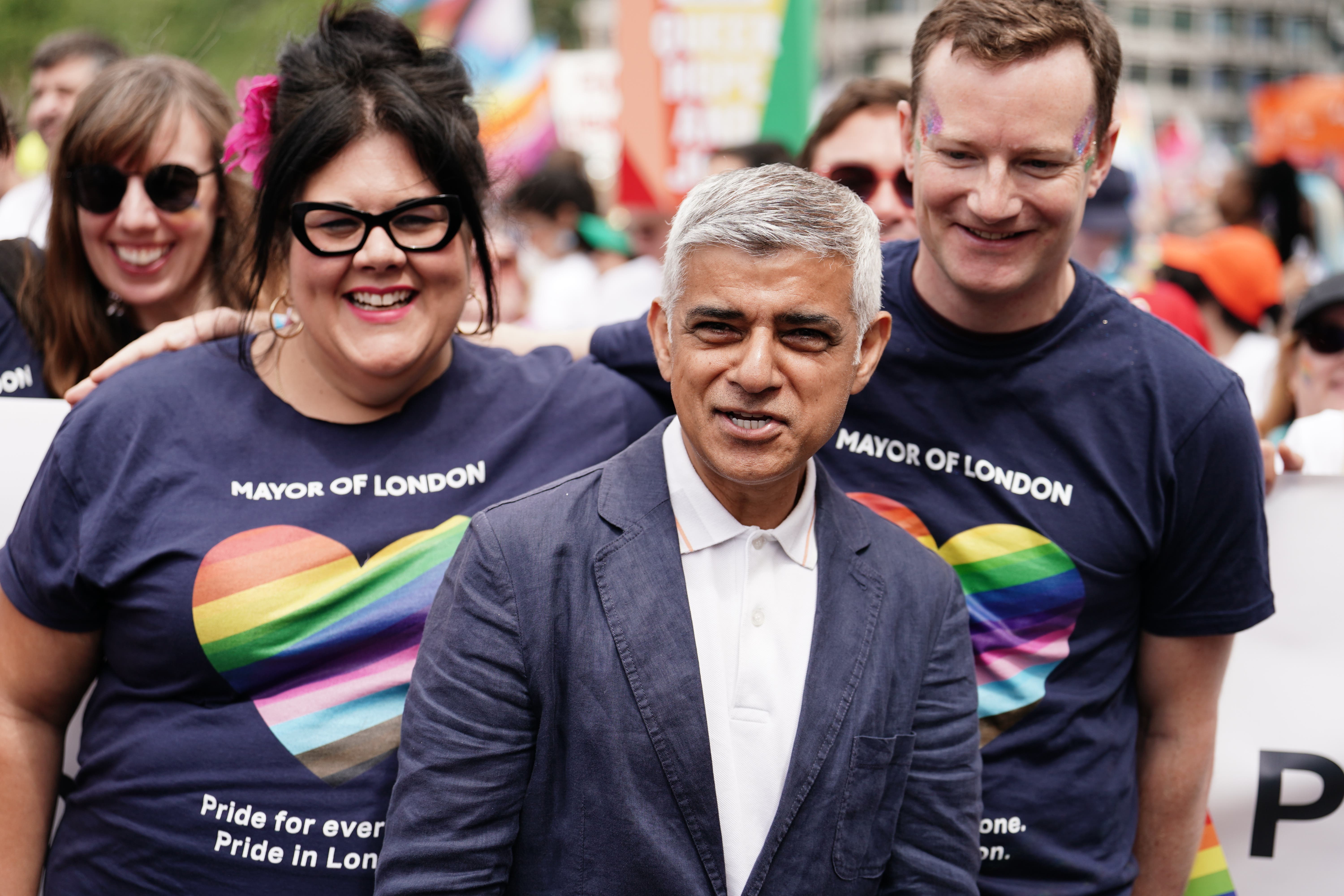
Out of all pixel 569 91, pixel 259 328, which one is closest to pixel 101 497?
pixel 259 328

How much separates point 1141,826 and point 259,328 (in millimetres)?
2362

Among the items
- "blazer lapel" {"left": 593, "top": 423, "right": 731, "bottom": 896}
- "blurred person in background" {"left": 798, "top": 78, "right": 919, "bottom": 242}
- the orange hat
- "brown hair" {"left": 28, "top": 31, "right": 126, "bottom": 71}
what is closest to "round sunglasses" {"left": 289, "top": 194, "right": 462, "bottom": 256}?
"blazer lapel" {"left": 593, "top": 423, "right": 731, "bottom": 896}

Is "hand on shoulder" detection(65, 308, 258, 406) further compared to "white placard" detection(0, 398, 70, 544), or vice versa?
"white placard" detection(0, 398, 70, 544)

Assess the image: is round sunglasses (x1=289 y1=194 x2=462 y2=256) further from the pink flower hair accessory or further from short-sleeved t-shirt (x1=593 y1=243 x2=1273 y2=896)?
short-sleeved t-shirt (x1=593 y1=243 x2=1273 y2=896)

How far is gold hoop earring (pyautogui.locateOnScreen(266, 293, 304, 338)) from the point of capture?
284 centimetres

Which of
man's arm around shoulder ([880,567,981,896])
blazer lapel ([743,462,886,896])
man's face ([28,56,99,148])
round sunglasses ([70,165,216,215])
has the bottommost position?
man's arm around shoulder ([880,567,981,896])

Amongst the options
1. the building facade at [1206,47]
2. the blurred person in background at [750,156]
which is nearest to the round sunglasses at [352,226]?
the blurred person in background at [750,156]

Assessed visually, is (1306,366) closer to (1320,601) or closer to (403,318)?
(1320,601)

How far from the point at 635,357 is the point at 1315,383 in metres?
2.63

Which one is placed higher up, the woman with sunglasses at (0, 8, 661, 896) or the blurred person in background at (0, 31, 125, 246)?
the blurred person in background at (0, 31, 125, 246)

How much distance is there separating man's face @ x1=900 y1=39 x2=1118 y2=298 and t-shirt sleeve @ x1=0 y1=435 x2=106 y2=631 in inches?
74.0

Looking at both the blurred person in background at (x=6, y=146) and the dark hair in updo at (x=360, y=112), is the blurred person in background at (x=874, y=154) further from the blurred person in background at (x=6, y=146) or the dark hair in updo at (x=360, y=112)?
the blurred person in background at (x=6, y=146)

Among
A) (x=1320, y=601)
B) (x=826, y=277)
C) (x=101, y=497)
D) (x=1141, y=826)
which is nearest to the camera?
(x=826, y=277)

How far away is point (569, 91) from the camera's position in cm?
2050
